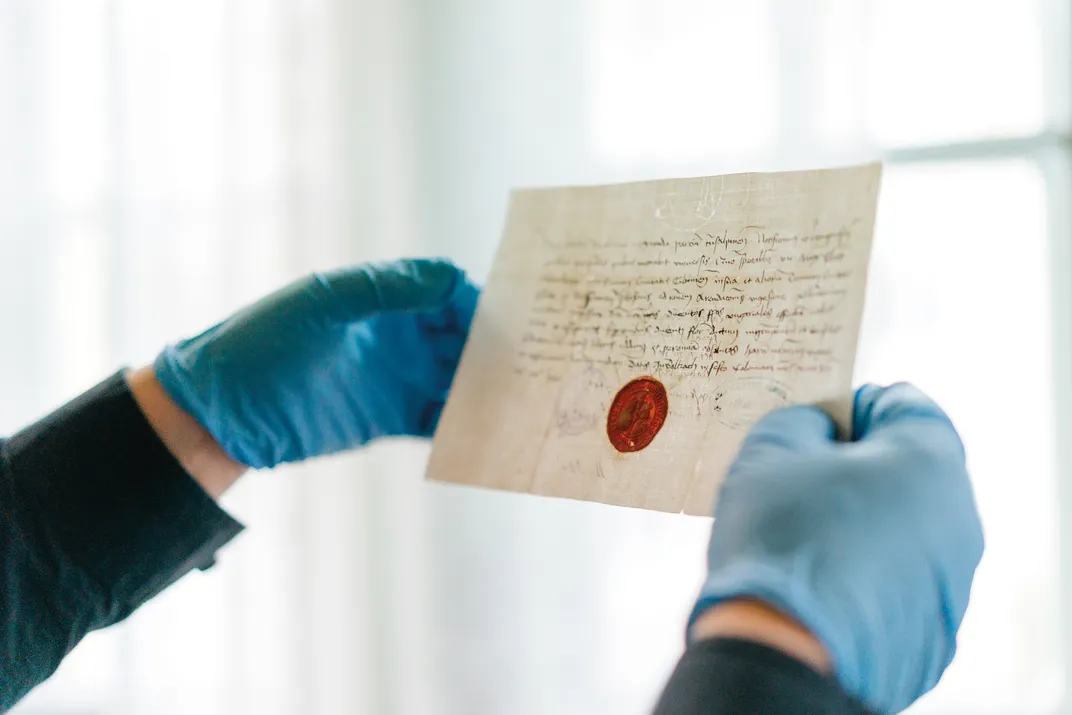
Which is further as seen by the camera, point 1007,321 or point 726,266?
point 1007,321

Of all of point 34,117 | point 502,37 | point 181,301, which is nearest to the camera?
point 34,117

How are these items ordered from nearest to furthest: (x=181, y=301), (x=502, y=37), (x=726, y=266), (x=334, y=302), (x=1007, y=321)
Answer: (x=726, y=266), (x=334, y=302), (x=1007, y=321), (x=181, y=301), (x=502, y=37)

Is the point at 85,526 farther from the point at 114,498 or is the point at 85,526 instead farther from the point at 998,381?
the point at 998,381

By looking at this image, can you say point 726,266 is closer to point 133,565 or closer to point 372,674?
point 133,565

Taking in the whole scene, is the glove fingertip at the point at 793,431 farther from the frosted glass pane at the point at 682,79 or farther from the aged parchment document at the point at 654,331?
the frosted glass pane at the point at 682,79

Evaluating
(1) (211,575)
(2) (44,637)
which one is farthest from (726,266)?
(1) (211,575)

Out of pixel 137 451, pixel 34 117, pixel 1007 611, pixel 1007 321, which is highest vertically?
pixel 34 117

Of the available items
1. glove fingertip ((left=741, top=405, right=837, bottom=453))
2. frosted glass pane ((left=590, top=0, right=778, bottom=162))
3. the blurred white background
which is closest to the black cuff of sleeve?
glove fingertip ((left=741, top=405, right=837, bottom=453))

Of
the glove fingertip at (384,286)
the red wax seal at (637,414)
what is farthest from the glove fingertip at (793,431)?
the glove fingertip at (384,286)
